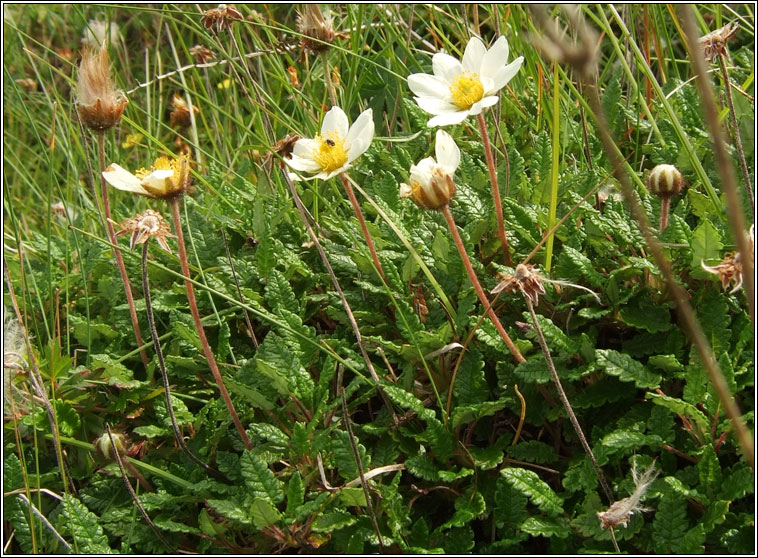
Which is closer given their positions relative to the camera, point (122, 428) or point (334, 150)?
point (334, 150)

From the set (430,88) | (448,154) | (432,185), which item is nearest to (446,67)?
(430,88)

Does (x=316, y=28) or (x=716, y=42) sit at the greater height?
(x=316, y=28)

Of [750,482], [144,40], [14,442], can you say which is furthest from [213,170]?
[144,40]

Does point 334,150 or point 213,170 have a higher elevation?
point 213,170

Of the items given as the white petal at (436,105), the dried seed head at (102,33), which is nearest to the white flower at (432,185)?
Result: the white petal at (436,105)

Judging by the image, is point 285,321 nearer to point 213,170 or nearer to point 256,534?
point 256,534

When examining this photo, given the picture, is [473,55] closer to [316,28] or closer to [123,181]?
[316,28]
